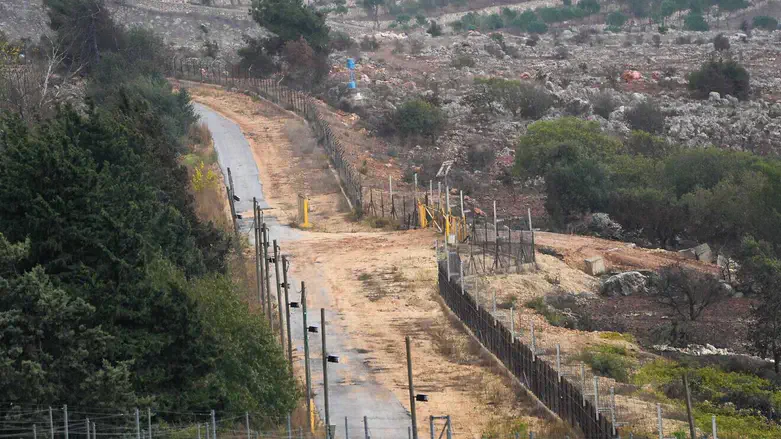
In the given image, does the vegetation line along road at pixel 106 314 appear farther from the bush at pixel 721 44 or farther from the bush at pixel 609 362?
the bush at pixel 721 44

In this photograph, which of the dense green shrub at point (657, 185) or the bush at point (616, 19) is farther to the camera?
the bush at point (616, 19)

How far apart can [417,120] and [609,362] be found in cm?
4182

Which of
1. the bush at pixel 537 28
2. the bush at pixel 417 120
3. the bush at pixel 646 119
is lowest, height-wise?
the bush at pixel 646 119

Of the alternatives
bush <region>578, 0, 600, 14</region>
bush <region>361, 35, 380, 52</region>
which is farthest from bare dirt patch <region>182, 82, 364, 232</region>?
bush <region>578, 0, 600, 14</region>

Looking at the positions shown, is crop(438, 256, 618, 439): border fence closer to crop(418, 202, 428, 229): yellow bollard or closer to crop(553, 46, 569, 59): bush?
crop(418, 202, 428, 229): yellow bollard

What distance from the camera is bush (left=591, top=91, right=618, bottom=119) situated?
90125mm

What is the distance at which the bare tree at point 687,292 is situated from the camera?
4459 cm

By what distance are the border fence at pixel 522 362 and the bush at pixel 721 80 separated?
5235 cm

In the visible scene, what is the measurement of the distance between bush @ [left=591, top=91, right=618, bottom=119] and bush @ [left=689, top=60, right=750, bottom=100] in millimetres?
6511

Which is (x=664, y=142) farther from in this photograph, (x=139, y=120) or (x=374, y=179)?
(x=139, y=120)

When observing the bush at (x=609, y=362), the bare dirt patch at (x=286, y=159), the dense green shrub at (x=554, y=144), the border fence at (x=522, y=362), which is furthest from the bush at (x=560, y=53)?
the bush at (x=609, y=362)

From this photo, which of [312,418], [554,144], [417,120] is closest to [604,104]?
[417,120]

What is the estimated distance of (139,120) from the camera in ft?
161

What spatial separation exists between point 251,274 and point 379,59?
61.6 metres
